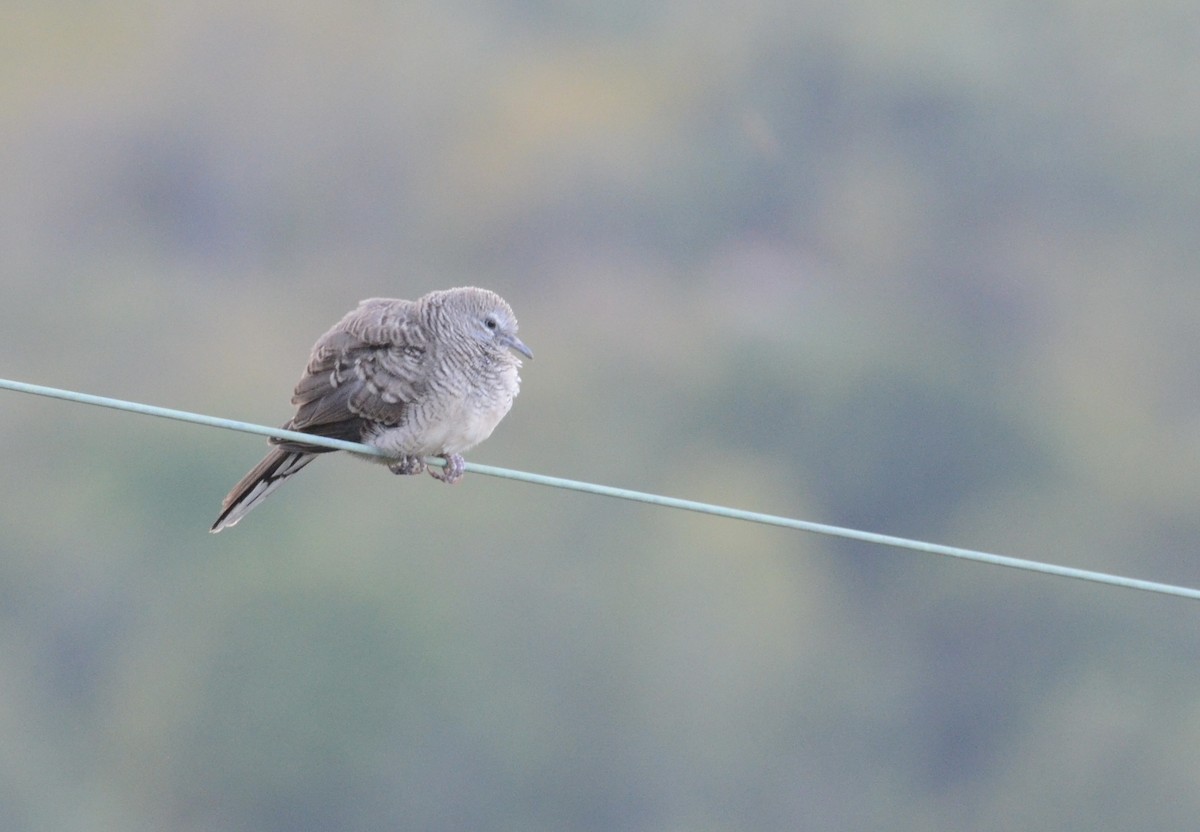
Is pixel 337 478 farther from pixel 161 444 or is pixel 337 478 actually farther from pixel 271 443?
pixel 271 443

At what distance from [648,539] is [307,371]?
2230 cm

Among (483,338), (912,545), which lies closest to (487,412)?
(483,338)

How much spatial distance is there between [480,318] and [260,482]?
43.4 inches

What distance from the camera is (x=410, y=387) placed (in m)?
6.20

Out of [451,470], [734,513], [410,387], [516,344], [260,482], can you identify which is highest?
[516,344]

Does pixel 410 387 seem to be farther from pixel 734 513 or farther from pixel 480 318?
pixel 734 513

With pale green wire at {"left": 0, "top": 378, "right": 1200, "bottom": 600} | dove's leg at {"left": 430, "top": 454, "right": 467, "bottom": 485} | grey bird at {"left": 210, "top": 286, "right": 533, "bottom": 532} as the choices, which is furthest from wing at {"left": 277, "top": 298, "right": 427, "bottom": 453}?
pale green wire at {"left": 0, "top": 378, "right": 1200, "bottom": 600}

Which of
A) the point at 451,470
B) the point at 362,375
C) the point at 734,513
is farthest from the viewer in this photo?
the point at 362,375

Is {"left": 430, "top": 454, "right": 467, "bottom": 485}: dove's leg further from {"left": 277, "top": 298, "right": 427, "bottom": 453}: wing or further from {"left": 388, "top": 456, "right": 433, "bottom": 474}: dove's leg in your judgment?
{"left": 277, "top": 298, "right": 427, "bottom": 453}: wing

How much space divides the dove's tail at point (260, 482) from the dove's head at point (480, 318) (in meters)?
0.80

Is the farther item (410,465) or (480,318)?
(480,318)

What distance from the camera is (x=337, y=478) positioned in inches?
1190

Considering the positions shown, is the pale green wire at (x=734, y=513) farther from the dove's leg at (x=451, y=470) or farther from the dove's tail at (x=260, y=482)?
the dove's tail at (x=260, y=482)

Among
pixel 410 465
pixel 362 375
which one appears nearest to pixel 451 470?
pixel 410 465
